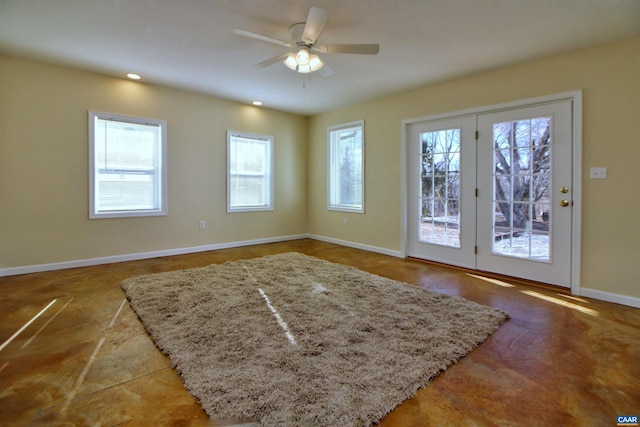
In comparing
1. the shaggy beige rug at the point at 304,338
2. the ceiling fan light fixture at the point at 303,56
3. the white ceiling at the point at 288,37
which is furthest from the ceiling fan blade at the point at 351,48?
the shaggy beige rug at the point at 304,338

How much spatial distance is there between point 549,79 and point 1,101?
6012 mm

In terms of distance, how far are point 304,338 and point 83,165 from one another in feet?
12.4

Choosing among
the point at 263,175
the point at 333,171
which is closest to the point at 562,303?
the point at 333,171

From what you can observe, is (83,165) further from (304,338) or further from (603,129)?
(603,129)

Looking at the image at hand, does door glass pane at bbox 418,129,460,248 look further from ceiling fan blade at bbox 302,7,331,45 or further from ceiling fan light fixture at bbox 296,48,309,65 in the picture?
ceiling fan blade at bbox 302,7,331,45

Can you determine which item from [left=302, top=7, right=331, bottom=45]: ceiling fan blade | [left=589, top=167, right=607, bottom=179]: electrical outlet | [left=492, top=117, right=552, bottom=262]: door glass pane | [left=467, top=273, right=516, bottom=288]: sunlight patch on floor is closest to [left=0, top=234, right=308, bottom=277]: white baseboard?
[left=467, top=273, right=516, bottom=288]: sunlight patch on floor

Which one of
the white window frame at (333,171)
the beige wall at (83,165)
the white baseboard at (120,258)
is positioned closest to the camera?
the beige wall at (83,165)

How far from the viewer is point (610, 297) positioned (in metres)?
3.04

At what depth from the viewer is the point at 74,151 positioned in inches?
158

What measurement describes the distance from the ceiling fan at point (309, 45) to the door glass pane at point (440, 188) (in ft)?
6.81

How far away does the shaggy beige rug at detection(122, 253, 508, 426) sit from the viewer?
1.56 m

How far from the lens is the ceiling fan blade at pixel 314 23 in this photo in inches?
89.3

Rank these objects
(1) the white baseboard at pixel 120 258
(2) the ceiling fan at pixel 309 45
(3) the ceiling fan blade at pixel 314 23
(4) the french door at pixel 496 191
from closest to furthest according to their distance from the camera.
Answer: (3) the ceiling fan blade at pixel 314 23, (2) the ceiling fan at pixel 309 45, (4) the french door at pixel 496 191, (1) the white baseboard at pixel 120 258

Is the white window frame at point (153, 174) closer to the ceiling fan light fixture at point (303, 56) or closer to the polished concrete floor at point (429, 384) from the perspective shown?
the polished concrete floor at point (429, 384)
